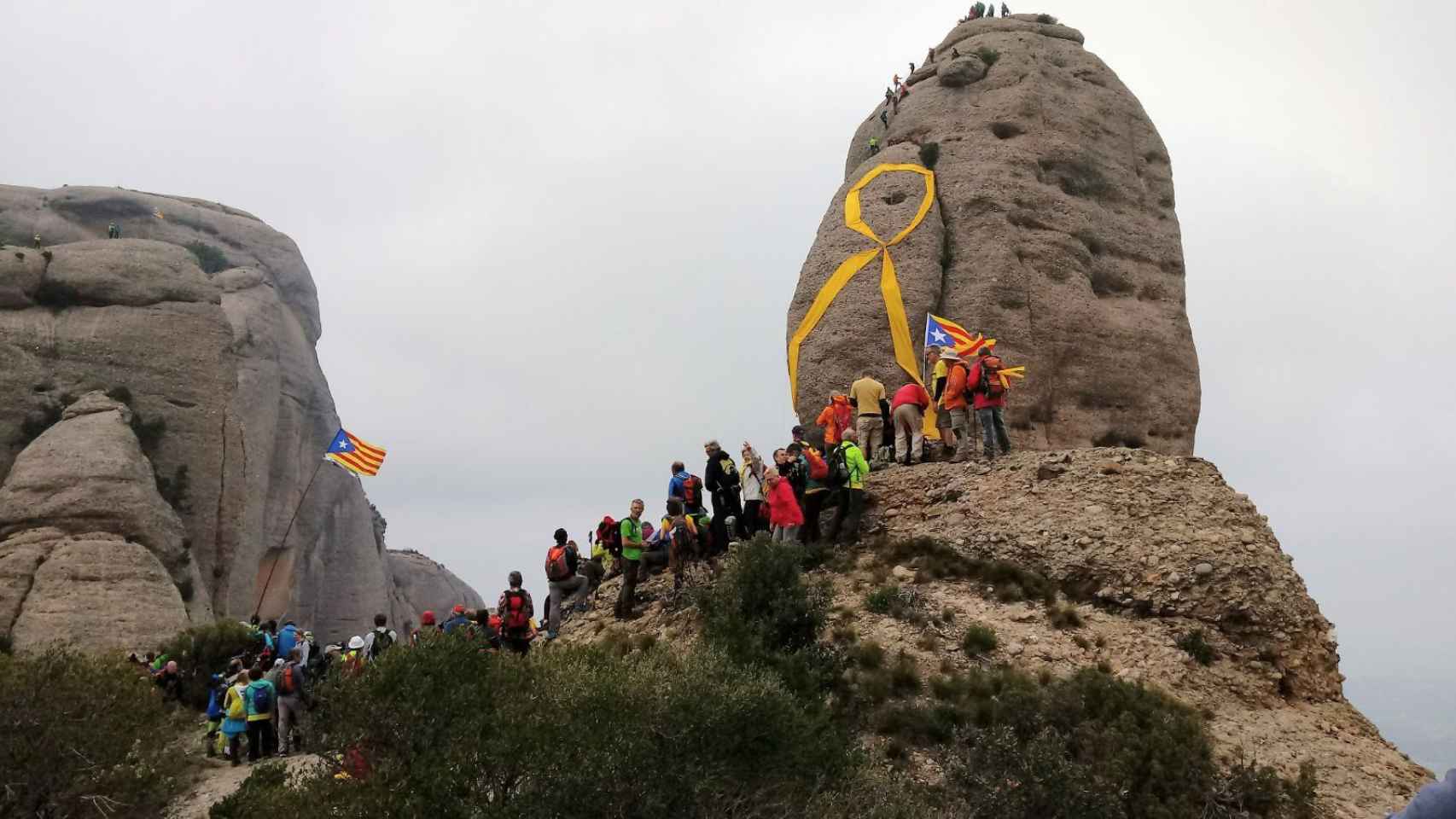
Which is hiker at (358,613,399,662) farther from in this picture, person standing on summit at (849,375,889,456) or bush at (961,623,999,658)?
person standing on summit at (849,375,889,456)

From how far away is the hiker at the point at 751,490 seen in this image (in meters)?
16.2

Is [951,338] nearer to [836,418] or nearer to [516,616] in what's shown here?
[836,418]

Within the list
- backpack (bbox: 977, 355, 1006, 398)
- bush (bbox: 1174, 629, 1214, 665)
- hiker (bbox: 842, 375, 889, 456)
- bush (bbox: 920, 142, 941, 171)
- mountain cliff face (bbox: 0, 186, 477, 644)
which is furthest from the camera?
mountain cliff face (bbox: 0, 186, 477, 644)

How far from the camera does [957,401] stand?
16453 mm

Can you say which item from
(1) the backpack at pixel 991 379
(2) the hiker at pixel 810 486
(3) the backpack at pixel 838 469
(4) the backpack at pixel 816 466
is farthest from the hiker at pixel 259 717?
→ (1) the backpack at pixel 991 379

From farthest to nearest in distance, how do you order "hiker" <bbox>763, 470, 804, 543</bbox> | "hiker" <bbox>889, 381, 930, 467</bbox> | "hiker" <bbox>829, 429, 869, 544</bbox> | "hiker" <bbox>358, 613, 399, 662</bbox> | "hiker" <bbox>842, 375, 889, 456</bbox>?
"hiker" <bbox>842, 375, 889, 456</bbox>, "hiker" <bbox>889, 381, 930, 467</bbox>, "hiker" <bbox>829, 429, 869, 544</bbox>, "hiker" <bbox>763, 470, 804, 543</bbox>, "hiker" <bbox>358, 613, 399, 662</bbox>

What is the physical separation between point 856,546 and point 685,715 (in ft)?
21.8

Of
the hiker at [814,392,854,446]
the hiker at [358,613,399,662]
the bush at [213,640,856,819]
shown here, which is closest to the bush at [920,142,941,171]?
the hiker at [814,392,854,446]

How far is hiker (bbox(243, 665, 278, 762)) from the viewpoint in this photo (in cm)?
1517

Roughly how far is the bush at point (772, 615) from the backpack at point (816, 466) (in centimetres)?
168

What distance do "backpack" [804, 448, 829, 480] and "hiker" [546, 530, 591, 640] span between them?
391 cm

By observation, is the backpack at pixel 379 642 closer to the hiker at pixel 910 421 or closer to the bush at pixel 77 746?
the bush at pixel 77 746

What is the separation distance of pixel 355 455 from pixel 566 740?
60.8ft

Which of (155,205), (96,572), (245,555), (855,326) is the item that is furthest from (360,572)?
(855,326)
